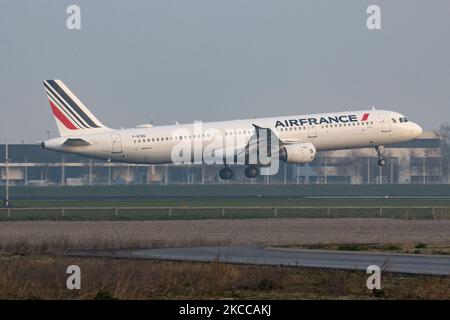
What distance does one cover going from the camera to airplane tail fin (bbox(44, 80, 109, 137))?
93.9 metres

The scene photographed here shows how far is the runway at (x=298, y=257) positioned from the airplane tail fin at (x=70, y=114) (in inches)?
1963

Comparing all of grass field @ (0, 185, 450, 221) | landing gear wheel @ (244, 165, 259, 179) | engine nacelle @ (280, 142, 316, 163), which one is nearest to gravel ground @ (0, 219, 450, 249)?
grass field @ (0, 185, 450, 221)

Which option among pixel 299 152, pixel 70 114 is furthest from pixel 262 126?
pixel 70 114

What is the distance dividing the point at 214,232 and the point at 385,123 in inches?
1461

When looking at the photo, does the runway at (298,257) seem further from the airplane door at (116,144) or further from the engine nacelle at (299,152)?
the airplane door at (116,144)

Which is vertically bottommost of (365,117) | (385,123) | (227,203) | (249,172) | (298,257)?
(298,257)

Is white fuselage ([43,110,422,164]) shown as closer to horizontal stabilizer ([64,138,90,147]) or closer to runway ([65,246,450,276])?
horizontal stabilizer ([64,138,90,147])

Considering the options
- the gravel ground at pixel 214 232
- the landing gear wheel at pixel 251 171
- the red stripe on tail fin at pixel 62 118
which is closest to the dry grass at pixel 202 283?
the gravel ground at pixel 214 232

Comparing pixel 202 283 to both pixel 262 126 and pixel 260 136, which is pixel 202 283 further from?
pixel 260 136

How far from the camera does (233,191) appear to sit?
381ft

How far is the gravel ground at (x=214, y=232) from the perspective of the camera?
49.1 meters

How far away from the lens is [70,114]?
3745 inches

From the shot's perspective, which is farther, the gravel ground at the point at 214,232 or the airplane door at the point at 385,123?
the airplane door at the point at 385,123
